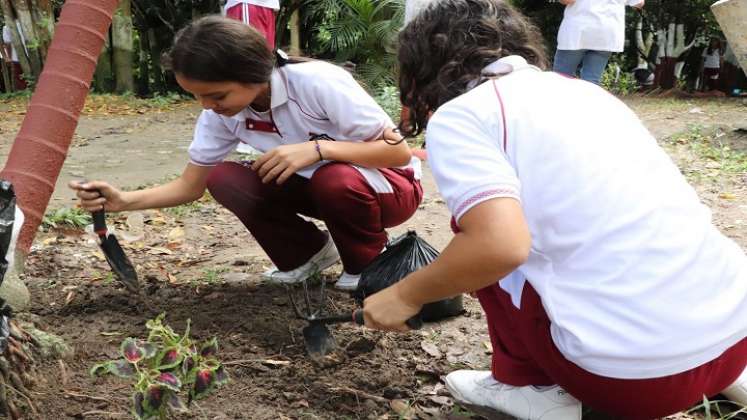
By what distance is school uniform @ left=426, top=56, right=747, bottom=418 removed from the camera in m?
1.33

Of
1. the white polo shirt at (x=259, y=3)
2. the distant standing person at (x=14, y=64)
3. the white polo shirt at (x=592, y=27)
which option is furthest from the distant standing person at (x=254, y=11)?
the distant standing person at (x=14, y=64)

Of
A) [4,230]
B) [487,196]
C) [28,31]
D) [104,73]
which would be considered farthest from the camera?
[104,73]

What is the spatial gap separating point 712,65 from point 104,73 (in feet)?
31.6

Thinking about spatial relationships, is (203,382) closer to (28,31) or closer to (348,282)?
(348,282)

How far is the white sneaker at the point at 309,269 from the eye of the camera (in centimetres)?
264

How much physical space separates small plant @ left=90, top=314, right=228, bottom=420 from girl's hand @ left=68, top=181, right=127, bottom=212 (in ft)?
3.22

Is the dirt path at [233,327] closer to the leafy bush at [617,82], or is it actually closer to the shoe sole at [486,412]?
the shoe sole at [486,412]

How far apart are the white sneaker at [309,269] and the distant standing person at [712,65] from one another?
10.9m

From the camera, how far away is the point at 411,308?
4.88 ft

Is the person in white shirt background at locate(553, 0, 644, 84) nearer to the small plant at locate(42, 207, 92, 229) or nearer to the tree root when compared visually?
the small plant at locate(42, 207, 92, 229)

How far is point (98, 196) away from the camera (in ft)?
7.64

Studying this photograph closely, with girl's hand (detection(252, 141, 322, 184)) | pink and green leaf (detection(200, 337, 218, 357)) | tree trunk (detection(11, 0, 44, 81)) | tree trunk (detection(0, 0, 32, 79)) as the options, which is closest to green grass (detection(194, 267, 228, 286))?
girl's hand (detection(252, 141, 322, 184))

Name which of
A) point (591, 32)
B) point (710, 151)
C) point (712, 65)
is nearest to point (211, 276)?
point (591, 32)

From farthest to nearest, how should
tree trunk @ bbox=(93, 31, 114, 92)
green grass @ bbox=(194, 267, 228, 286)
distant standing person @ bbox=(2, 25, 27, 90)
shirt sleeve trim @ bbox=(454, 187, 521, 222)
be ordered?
distant standing person @ bbox=(2, 25, 27, 90) → tree trunk @ bbox=(93, 31, 114, 92) → green grass @ bbox=(194, 267, 228, 286) → shirt sleeve trim @ bbox=(454, 187, 521, 222)
